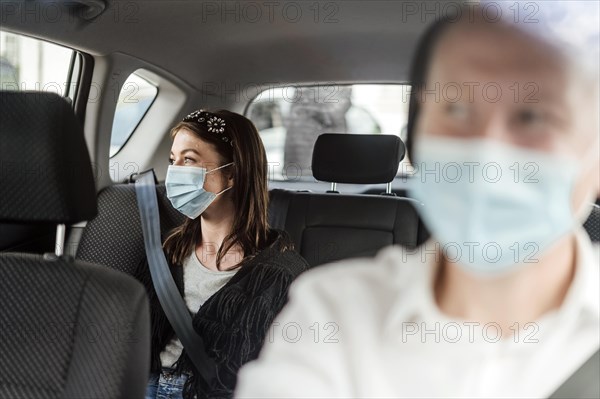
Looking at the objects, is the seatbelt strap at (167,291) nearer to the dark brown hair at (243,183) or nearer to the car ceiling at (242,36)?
the dark brown hair at (243,183)

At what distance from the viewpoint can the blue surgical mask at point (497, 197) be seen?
69cm

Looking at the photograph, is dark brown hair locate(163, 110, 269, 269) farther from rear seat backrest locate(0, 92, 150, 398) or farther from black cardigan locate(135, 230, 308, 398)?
rear seat backrest locate(0, 92, 150, 398)

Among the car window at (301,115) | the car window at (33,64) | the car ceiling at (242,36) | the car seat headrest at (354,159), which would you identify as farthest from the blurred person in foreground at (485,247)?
the car window at (301,115)

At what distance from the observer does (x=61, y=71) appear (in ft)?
6.97

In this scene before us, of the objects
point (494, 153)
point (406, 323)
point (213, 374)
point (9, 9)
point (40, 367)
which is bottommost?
point (213, 374)

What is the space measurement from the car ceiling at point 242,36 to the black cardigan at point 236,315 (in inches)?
22.9

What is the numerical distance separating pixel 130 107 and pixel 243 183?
0.86 m

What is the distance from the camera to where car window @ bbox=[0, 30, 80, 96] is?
6.31 feet

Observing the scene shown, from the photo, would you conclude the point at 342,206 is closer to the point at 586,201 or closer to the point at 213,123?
the point at 213,123

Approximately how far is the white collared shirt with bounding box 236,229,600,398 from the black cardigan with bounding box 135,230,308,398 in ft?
2.34

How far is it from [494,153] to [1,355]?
994mm

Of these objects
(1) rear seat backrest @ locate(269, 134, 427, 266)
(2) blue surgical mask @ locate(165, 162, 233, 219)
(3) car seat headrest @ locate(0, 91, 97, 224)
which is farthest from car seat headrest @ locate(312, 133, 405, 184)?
(3) car seat headrest @ locate(0, 91, 97, 224)

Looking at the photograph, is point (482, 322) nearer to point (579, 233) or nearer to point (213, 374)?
point (579, 233)

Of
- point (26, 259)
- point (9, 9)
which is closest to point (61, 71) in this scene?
point (9, 9)
